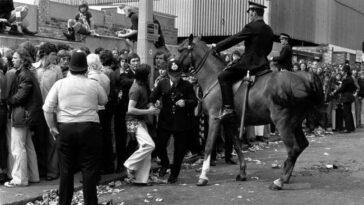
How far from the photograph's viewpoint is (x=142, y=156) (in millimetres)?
9031

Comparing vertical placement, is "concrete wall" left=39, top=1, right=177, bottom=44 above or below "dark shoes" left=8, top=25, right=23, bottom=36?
above

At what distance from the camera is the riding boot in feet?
31.0

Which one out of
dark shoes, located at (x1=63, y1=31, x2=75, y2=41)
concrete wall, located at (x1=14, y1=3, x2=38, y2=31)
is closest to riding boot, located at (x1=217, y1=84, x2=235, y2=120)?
dark shoes, located at (x1=63, y1=31, x2=75, y2=41)

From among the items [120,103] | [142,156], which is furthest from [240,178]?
[120,103]

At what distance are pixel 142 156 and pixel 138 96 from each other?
98cm

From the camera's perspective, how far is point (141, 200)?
8.09 m

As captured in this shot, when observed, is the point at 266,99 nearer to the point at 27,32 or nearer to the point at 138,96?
the point at 138,96

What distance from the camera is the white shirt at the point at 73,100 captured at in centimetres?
684

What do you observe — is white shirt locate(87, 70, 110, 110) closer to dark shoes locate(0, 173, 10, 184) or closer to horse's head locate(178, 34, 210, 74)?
horse's head locate(178, 34, 210, 74)

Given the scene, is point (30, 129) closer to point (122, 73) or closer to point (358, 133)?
point (122, 73)

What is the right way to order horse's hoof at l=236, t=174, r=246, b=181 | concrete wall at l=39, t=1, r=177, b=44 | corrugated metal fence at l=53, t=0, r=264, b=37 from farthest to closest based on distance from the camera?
corrugated metal fence at l=53, t=0, r=264, b=37 → concrete wall at l=39, t=1, r=177, b=44 → horse's hoof at l=236, t=174, r=246, b=181

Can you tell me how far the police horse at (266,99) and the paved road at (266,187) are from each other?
0.32 metres

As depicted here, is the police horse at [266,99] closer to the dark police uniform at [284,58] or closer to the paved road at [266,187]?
the paved road at [266,187]

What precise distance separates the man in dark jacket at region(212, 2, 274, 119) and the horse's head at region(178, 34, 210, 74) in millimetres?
541
